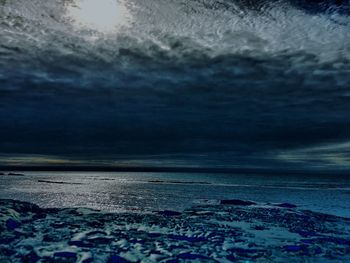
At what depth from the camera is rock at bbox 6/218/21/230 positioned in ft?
60.7

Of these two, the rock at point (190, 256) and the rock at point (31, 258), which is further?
the rock at point (190, 256)

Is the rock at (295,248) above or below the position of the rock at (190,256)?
below

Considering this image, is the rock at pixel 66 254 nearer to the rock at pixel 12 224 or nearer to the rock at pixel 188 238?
the rock at pixel 188 238

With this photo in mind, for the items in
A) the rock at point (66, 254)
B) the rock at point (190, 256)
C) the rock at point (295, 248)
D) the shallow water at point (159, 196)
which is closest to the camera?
the rock at point (66, 254)

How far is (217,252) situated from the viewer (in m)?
14.8

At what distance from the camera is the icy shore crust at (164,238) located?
13.9 m

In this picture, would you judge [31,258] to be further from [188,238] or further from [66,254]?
[188,238]

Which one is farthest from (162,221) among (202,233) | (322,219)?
(322,219)

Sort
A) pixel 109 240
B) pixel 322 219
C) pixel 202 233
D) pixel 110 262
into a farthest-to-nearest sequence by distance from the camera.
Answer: pixel 322 219 → pixel 202 233 → pixel 109 240 → pixel 110 262

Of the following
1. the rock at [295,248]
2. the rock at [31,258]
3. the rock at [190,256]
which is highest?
the rock at [31,258]

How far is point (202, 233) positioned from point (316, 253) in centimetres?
642

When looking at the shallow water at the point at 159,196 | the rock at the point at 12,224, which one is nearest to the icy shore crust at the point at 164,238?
the rock at the point at 12,224

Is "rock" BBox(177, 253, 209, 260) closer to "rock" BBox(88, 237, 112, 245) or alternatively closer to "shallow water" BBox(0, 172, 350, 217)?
"rock" BBox(88, 237, 112, 245)

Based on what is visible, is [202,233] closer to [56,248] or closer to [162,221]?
[162,221]
